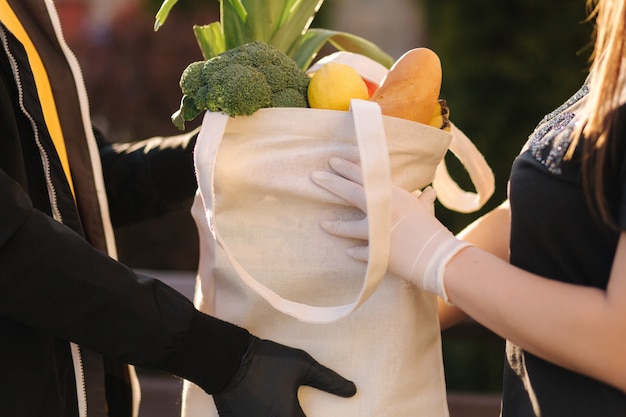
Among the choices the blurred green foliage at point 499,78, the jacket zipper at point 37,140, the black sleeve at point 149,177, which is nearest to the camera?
the jacket zipper at point 37,140

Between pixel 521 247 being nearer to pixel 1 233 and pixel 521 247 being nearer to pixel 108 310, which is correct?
pixel 108 310

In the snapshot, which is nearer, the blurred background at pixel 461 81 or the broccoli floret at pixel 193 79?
the broccoli floret at pixel 193 79

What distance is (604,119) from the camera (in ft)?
3.91

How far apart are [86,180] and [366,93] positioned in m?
0.63

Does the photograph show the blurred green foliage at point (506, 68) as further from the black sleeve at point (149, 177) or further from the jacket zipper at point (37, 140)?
the jacket zipper at point (37, 140)

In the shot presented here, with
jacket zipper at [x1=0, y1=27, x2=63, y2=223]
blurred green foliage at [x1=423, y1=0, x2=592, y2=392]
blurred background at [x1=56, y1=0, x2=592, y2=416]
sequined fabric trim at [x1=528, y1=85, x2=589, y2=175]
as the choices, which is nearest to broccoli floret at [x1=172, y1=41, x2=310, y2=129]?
Answer: jacket zipper at [x1=0, y1=27, x2=63, y2=223]

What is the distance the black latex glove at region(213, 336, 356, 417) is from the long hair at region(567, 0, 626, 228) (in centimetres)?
53

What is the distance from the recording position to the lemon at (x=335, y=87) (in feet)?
4.44

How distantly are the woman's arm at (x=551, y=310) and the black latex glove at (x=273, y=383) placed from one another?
27 centimetres

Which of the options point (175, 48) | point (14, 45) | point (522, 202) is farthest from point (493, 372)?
point (14, 45)

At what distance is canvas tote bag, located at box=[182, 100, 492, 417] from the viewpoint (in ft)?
4.36

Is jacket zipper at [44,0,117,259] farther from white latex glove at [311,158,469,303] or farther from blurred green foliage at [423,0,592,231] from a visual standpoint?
blurred green foliage at [423,0,592,231]

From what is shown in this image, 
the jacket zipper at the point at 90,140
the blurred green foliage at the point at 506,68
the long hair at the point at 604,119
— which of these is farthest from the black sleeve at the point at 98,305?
the blurred green foliage at the point at 506,68

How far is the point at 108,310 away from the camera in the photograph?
52.0 inches
